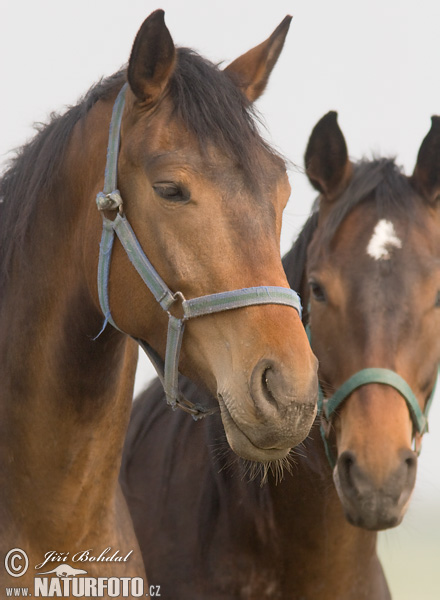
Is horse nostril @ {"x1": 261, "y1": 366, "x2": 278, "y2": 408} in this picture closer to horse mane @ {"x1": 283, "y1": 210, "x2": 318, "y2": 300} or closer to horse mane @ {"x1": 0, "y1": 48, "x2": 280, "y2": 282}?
horse mane @ {"x1": 0, "y1": 48, "x2": 280, "y2": 282}

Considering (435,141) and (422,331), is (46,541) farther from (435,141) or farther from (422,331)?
(435,141)

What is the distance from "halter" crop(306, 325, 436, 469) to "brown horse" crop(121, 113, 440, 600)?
1.5 inches

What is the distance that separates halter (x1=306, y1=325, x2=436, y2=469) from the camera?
4.24 metres

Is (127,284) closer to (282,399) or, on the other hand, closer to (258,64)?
(282,399)

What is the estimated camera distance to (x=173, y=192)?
3.40 m

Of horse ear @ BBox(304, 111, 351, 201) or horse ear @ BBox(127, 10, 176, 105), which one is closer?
horse ear @ BBox(127, 10, 176, 105)

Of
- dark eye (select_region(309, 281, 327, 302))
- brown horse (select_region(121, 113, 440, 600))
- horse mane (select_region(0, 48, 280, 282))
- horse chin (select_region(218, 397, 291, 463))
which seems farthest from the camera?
dark eye (select_region(309, 281, 327, 302))

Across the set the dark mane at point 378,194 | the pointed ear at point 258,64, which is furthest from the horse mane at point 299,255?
the pointed ear at point 258,64

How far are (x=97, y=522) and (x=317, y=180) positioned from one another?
237cm

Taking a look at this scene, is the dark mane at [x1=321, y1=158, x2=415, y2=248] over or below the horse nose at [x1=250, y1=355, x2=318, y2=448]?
over

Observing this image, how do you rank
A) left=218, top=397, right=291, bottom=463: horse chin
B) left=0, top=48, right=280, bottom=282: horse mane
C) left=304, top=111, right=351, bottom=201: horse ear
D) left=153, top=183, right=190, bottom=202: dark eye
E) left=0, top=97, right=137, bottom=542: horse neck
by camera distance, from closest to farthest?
left=218, top=397, right=291, bottom=463: horse chin
left=153, top=183, right=190, bottom=202: dark eye
left=0, top=48, right=280, bottom=282: horse mane
left=0, top=97, right=137, bottom=542: horse neck
left=304, top=111, right=351, bottom=201: horse ear

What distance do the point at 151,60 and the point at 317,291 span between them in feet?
5.61

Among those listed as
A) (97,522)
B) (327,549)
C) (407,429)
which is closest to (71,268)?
(97,522)

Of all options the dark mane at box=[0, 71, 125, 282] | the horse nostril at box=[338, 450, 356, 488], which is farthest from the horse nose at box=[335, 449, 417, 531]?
the dark mane at box=[0, 71, 125, 282]
